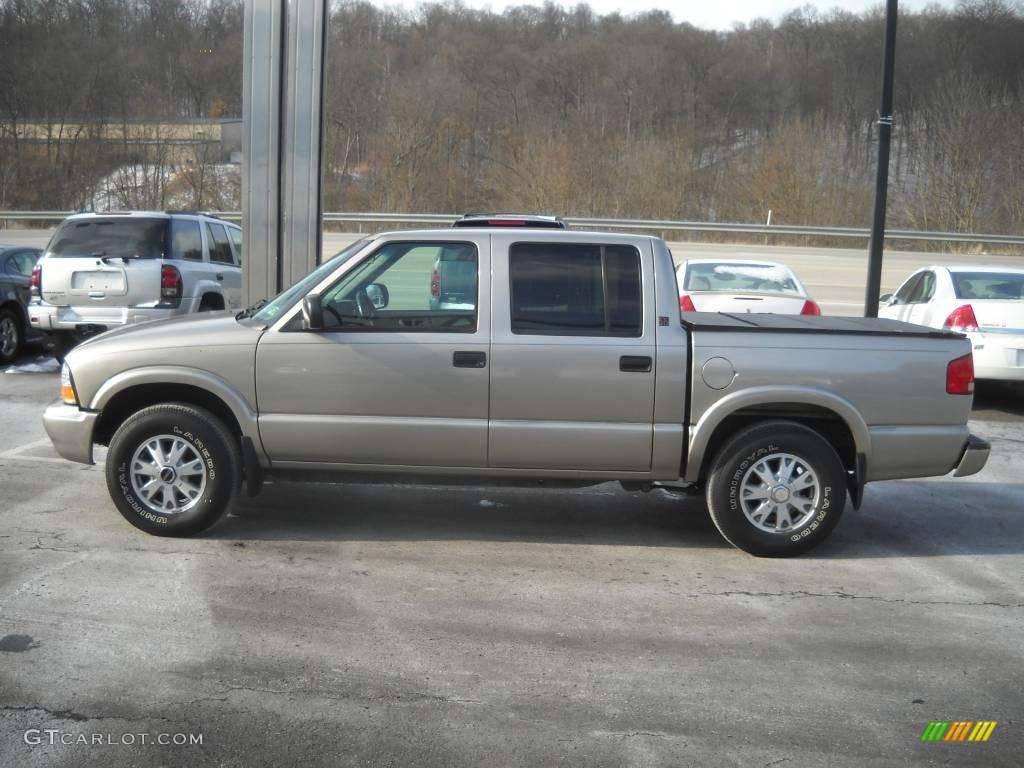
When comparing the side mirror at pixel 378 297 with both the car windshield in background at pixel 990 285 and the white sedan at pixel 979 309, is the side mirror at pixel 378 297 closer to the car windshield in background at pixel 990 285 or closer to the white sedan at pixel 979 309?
the white sedan at pixel 979 309

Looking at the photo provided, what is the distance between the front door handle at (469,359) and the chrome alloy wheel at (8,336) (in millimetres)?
9274

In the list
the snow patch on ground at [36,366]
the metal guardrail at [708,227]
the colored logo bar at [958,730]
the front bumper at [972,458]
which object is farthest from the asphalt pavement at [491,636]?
Result: the metal guardrail at [708,227]

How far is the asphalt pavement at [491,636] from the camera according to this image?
12.8 feet

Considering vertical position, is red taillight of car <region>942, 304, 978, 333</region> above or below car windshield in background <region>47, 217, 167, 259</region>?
below

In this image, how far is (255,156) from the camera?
32.6 ft

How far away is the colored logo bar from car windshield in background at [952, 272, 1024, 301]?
8871 mm

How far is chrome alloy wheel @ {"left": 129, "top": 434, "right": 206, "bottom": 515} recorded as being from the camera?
6230 mm

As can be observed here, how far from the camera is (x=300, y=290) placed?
6.52 m

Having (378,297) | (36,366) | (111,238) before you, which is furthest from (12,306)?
(378,297)

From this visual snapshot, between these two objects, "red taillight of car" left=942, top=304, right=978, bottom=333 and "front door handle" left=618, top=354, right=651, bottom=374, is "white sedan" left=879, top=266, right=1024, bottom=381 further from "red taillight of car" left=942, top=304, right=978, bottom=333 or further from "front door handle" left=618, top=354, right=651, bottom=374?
"front door handle" left=618, top=354, right=651, bottom=374

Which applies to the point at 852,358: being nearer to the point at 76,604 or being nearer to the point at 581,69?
the point at 76,604

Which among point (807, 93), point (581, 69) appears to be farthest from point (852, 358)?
point (807, 93)

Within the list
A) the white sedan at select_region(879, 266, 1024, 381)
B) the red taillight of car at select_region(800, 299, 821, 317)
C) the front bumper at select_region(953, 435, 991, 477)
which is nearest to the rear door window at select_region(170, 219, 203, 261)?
the red taillight of car at select_region(800, 299, 821, 317)

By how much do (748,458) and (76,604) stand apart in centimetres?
372
